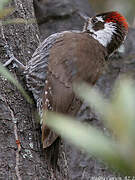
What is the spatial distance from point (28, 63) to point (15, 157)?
960 millimetres

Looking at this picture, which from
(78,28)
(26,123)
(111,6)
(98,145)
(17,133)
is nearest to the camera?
(98,145)

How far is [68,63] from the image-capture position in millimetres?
2576

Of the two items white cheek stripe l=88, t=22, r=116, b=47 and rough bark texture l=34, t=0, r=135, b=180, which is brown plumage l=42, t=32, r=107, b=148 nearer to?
white cheek stripe l=88, t=22, r=116, b=47

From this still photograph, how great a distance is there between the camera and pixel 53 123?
100 cm

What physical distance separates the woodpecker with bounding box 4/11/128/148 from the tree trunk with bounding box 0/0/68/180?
95 millimetres

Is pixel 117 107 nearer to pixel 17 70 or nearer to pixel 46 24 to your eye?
pixel 17 70

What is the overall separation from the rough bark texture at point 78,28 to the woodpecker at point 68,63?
0.97 metres

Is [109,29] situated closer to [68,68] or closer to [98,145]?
[68,68]

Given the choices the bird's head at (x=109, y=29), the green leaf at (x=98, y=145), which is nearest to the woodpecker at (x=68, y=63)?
the bird's head at (x=109, y=29)

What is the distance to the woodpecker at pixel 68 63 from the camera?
2422 mm

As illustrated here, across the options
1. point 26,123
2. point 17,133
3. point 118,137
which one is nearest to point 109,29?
point 26,123

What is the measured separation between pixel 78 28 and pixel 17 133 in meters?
2.65

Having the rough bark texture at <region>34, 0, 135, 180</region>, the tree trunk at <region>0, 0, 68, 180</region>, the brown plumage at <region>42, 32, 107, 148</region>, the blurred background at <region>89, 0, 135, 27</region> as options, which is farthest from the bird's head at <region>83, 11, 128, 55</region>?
the rough bark texture at <region>34, 0, 135, 180</region>

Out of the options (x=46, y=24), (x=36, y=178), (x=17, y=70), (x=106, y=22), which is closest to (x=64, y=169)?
(x=36, y=178)
